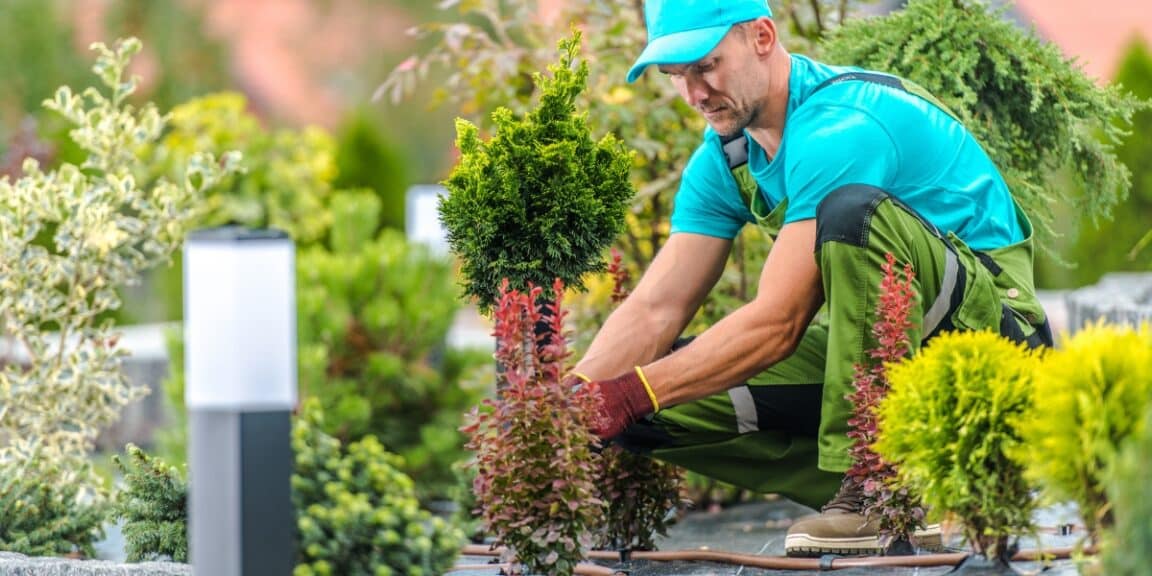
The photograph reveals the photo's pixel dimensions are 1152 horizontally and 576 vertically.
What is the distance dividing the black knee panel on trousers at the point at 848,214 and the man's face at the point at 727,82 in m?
0.36

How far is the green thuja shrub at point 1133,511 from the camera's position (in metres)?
2.16

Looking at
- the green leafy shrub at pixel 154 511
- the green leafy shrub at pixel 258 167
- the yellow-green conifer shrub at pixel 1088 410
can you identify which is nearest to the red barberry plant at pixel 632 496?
the green leafy shrub at pixel 154 511

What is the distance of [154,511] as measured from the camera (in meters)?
3.52

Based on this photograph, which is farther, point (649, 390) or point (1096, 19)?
point (1096, 19)

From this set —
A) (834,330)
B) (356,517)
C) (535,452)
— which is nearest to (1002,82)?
(834,330)

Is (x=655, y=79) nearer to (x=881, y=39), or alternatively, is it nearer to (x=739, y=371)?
(x=881, y=39)

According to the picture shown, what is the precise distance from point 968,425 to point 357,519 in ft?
3.72

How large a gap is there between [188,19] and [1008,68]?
64.3 ft

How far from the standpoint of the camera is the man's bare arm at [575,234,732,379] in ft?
12.2

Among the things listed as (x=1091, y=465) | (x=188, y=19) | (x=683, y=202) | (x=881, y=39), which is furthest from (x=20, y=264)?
(x=188, y=19)

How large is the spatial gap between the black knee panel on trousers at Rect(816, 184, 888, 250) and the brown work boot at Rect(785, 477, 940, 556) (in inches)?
21.9

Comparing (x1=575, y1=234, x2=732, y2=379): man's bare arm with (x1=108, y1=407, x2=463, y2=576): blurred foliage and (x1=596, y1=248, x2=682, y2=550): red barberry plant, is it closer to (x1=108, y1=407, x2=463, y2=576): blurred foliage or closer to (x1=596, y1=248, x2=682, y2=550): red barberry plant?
(x1=596, y1=248, x2=682, y2=550): red barberry plant

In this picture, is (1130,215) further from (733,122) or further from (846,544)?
(846,544)

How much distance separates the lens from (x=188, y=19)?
2220cm
